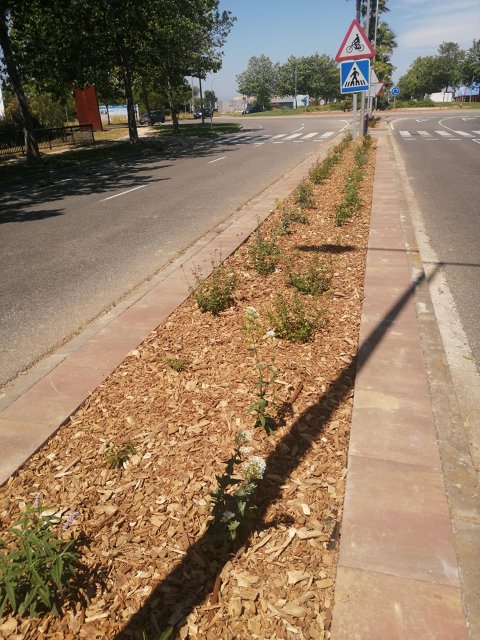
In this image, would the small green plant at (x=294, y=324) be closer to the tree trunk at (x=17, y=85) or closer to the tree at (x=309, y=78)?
the tree trunk at (x=17, y=85)

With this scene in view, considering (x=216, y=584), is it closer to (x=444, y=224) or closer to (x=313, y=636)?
(x=313, y=636)

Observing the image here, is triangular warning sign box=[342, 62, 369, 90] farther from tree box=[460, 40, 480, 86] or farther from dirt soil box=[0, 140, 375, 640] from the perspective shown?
tree box=[460, 40, 480, 86]

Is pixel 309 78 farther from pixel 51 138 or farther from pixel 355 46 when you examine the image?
pixel 355 46

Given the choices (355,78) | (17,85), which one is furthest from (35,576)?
(17,85)

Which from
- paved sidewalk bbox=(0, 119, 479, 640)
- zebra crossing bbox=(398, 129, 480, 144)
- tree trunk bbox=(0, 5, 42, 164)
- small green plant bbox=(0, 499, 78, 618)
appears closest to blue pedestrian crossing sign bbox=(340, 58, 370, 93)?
paved sidewalk bbox=(0, 119, 479, 640)

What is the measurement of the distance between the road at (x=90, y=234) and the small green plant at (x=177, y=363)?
133 cm

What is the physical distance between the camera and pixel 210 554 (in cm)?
217

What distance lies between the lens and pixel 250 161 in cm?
1855

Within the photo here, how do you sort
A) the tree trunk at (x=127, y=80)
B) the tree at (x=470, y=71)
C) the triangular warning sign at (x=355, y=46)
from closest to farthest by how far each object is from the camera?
the triangular warning sign at (x=355, y=46) < the tree trunk at (x=127, y=80) < the tree at (x=470, y=71)

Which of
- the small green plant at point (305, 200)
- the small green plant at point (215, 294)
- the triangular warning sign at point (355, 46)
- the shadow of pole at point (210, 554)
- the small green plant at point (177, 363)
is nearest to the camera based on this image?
the shadow of pole at point (210, 554)

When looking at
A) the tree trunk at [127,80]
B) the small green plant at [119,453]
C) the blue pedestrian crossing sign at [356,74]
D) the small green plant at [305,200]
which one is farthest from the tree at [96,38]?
the small green plant at [119,453]

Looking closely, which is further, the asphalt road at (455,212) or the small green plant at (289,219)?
the small green plant at (289,219)

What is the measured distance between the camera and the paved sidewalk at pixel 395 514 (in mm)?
1826

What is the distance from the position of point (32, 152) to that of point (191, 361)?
65.8ft
